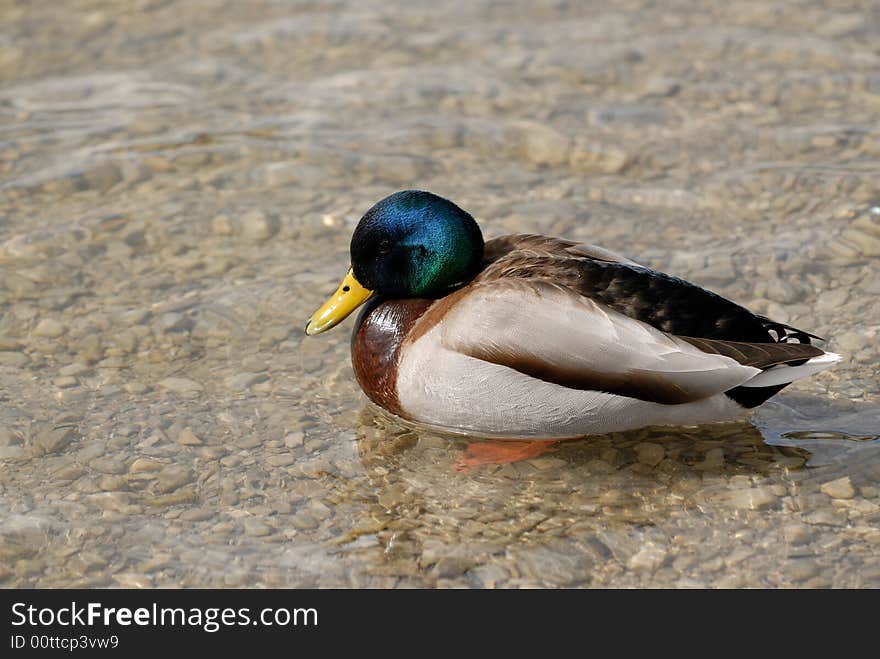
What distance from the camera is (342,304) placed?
554cm

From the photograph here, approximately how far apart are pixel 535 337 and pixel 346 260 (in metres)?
2.26

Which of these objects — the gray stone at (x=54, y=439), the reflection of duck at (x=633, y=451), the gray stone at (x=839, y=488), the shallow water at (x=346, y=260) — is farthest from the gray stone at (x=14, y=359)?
the gray stone at (x=839, y=488)

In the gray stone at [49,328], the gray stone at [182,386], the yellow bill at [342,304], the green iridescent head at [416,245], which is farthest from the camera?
the gray stone at [49,328]

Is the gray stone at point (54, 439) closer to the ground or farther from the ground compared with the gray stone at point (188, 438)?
farther from the ground

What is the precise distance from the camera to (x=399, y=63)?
29.3ft

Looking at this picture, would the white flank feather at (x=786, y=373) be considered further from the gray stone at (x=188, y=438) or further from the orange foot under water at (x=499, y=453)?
the gray stone at (x=188, y=438)

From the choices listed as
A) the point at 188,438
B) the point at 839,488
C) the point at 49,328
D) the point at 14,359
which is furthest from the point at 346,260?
the point at 839,488

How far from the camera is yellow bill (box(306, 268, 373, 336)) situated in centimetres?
Result: 553

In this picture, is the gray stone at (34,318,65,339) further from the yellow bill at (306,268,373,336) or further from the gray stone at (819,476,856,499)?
the gray stone at (819,476,856,499)

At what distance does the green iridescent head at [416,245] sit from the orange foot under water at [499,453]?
0.71 m

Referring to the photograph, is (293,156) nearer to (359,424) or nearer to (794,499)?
(359,424)

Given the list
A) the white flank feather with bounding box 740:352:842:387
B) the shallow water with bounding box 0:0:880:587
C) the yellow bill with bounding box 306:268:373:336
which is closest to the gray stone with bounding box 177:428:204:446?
the shallow water with bounding box 0:0:880:587

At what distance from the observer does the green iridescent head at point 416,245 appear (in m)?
5.30

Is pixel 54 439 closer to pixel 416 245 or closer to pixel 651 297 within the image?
pixel 416 245
